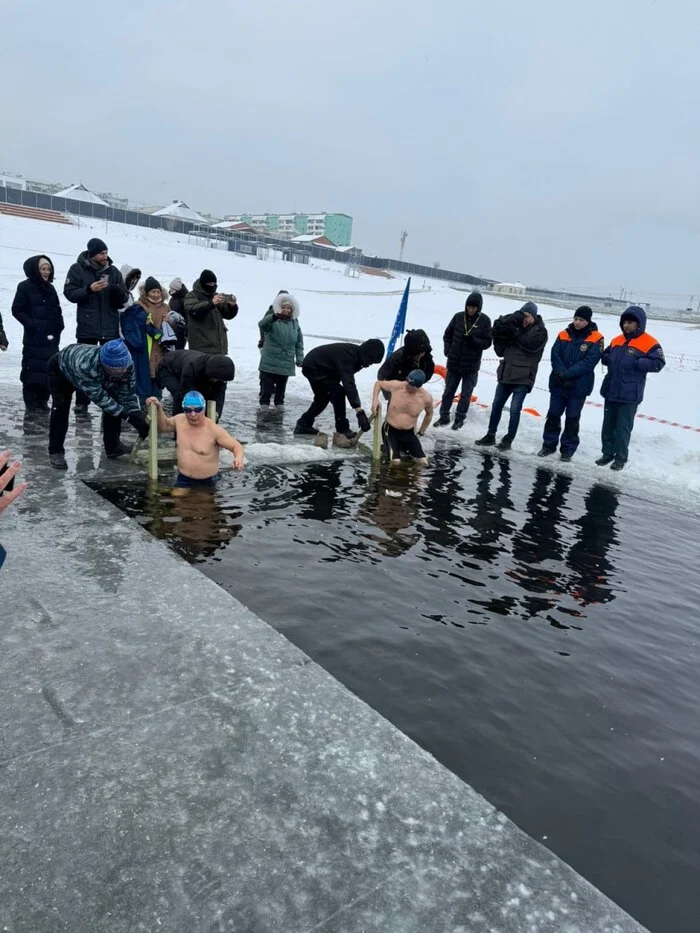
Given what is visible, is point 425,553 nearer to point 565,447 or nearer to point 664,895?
point 664,895

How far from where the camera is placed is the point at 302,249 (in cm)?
7706

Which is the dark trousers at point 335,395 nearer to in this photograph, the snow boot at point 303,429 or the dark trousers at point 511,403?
the snow boot at point 303,429

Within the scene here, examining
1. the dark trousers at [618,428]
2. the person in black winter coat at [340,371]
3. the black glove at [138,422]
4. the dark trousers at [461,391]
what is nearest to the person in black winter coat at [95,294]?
the black glove at [138,422]

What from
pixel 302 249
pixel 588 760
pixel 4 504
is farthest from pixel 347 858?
pixel 302 249

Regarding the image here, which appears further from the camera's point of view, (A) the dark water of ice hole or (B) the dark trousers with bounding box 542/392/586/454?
(B) the dark trousers with bounding box 542/392/586/454

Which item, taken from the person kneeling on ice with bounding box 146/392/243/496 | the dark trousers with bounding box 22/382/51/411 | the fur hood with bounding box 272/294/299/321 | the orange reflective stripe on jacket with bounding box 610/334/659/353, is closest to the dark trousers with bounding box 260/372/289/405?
the fur hood with bounding box 272/294/299/321

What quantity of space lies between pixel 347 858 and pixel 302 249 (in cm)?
7990

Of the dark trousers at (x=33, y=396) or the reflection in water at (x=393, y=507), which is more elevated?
the dark trousers at (x=33, y=396)

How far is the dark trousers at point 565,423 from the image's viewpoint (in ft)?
31.1

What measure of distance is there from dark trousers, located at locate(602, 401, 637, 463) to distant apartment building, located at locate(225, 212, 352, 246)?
410ft

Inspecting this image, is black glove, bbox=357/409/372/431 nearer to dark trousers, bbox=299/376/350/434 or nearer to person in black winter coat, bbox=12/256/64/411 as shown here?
dark trousers, bbox=299/376/350/434

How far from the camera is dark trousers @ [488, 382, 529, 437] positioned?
970 centimetres

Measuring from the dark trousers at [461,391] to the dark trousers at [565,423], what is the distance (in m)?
1.48

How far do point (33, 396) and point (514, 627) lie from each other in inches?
291
